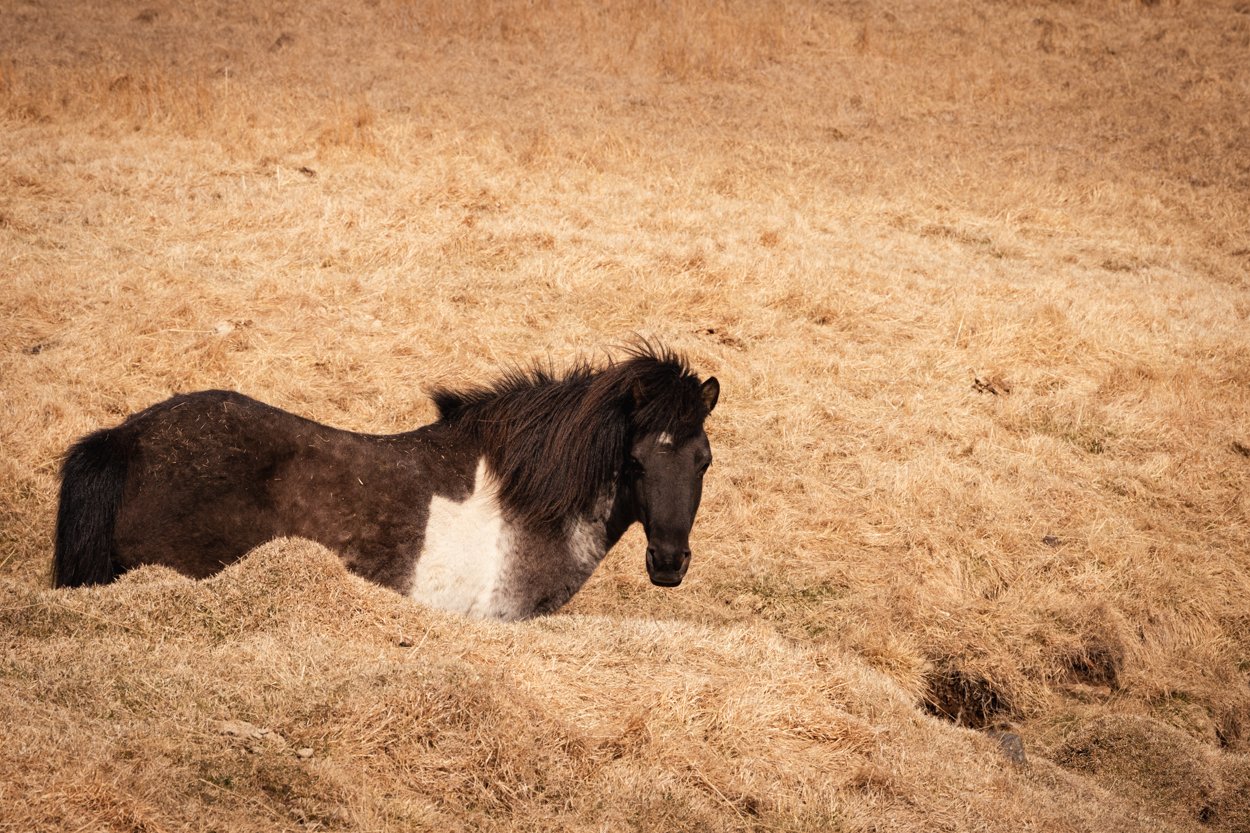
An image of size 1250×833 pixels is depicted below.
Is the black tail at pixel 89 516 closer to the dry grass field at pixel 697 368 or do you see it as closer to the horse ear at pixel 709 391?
the dry grass field at pixel 697 368

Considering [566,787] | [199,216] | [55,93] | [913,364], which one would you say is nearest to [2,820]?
[566,787]

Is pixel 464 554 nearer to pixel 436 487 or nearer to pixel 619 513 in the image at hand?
pixel 436 487

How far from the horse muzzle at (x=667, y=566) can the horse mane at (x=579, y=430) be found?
588mm

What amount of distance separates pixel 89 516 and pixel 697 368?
17.6ft

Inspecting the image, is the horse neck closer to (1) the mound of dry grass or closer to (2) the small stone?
(1) the mound of dry grass

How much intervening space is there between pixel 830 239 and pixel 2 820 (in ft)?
34.9

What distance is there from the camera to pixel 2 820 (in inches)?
111

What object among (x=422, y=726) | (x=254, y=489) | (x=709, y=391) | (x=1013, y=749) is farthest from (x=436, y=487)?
(x=1013, y=749)

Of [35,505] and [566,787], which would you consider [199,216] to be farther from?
[566,787]

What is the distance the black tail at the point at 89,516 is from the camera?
5.06 metres

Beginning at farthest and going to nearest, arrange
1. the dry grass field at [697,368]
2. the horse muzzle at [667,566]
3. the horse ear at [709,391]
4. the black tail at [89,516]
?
the horse ear at [709,391]
the horse muzzle at [667,566]
the black tail at [89,516]
the dry grass field at [697,368]

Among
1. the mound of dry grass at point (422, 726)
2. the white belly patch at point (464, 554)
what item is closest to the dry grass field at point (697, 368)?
the mound of dry grass at point (422, 726)

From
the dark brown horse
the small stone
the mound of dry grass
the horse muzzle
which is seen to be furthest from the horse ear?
the small stone

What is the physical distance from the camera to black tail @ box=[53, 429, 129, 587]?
199 inches
